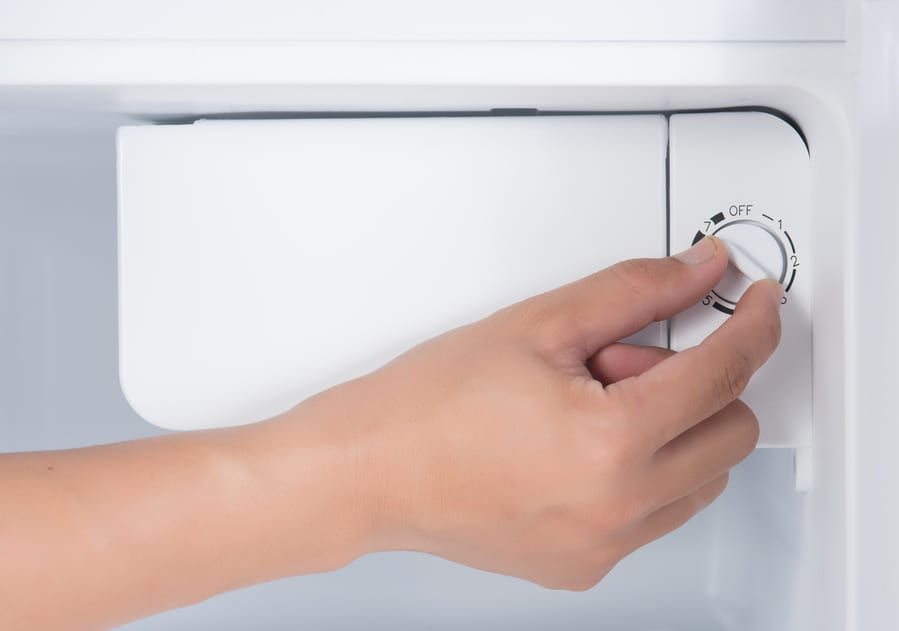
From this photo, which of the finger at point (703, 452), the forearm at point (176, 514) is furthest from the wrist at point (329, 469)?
the finger at point (703, 452)

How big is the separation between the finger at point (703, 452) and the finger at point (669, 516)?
0.02 meters

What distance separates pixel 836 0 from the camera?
302 mm

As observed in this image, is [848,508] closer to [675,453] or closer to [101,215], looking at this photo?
[675,453]

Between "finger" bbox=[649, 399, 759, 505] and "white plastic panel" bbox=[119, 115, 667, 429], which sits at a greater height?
"white plastic panel" bbox=[119, 115, 667, 429]

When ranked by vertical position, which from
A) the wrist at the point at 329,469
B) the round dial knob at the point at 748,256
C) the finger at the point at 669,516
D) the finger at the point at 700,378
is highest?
the round dial knob at the point at 748,256

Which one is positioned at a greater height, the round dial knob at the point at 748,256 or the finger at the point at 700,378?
the round dial knob at the point at 748,256

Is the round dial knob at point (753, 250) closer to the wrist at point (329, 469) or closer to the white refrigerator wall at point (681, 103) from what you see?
the white refrigerator wall at point (681, 103)

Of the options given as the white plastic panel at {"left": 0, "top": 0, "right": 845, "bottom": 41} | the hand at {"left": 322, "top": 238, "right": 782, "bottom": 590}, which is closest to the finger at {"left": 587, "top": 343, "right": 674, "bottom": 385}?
the hand at {"left": 322, "top": 238, "right": 782, "bottom": 590}

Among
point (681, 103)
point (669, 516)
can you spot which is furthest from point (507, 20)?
point (669, 516)

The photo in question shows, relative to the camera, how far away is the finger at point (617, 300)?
319 millimetres

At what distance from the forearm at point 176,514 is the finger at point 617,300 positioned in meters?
0.09

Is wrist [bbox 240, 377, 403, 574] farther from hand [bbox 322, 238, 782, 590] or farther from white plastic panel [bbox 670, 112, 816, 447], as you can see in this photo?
white plastic panel [bbox 670, 112, 816, 447]

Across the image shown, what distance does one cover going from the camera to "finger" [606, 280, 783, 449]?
0.30 meters

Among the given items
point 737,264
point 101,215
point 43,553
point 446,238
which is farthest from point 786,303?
point 101,215
